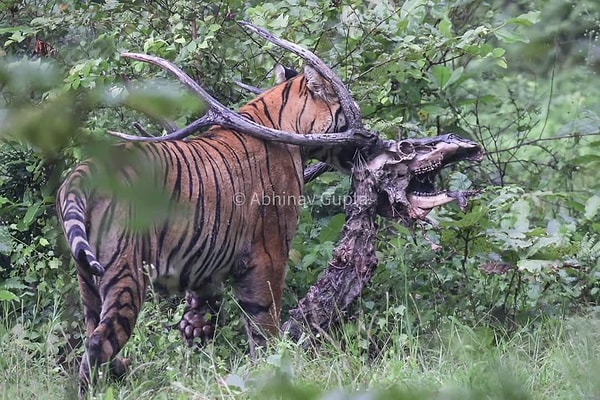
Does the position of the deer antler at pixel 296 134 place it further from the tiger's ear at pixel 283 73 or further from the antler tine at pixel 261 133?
the tiger's ear at pixel 283 73

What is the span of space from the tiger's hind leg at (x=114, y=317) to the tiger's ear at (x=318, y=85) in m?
1.36

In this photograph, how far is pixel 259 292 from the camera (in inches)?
167

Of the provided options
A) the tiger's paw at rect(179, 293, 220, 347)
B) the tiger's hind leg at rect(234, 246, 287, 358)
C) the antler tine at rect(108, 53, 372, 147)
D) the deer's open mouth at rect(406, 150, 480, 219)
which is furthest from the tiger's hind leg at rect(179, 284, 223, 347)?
the deer's open mouth at rect(406, 150, 480, 219)

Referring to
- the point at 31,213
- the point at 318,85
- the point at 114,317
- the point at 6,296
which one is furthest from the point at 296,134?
the point at 6,296

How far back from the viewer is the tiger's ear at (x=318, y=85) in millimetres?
4406

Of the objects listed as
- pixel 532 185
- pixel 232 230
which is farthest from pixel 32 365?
pixel 532 185

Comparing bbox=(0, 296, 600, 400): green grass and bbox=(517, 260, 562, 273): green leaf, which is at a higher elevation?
bbox=(517, 260, 562, 273): green leaf

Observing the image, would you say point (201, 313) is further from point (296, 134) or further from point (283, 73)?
point (283, 73)

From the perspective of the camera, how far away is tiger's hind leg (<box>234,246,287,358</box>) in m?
4.22

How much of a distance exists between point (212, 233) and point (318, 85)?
37.8 inches

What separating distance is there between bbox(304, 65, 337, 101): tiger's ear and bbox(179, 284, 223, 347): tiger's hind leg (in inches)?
40.4

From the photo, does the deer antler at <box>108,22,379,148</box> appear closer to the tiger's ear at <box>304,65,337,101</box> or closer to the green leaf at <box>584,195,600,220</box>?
the tiger's ear at <box>304,65,337,101</box>

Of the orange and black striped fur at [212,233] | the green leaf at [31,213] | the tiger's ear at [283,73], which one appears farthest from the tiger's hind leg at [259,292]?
the green leaf at [31,213]

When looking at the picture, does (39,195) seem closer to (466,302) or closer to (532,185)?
(466,302)
